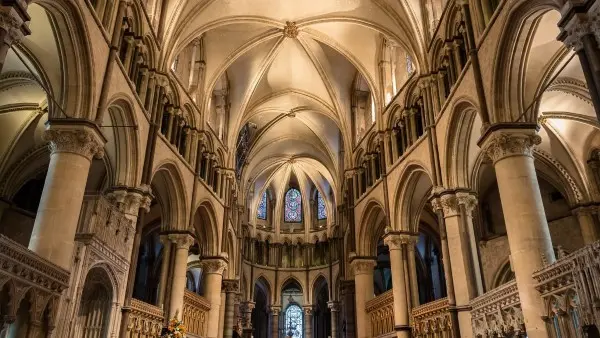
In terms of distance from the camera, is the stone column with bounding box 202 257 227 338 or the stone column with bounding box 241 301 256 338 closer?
the stone column with bounding box 202 257 227 338

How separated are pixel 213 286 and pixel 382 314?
7308 millimetres

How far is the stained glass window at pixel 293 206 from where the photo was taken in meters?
36.9

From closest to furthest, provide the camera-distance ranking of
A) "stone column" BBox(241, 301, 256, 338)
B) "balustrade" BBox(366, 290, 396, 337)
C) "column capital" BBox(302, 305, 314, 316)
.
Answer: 1. "balustrade" BBox(366, 290, 396, 337)
2. "stone column" BBox(241, 301, 256, 338)
3. "column capital" BBox(302, 305, 314, 316)

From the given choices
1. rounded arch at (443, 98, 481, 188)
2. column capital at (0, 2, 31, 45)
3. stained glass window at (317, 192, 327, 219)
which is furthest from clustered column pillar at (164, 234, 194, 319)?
stained glass window at (317, 192, 327, 219)

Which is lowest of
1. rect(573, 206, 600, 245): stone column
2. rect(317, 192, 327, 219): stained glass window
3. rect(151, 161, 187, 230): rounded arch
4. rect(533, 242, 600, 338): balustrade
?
rect(533, 242, 600, 338): balustrade

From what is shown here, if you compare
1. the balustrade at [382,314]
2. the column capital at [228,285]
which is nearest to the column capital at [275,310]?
the column capital at [228,285]

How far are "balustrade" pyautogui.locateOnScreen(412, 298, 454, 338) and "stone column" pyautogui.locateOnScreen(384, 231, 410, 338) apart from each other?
397mm

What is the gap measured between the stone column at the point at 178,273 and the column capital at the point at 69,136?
716 centimetres

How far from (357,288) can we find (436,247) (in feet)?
25.5

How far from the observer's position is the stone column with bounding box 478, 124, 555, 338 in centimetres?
935

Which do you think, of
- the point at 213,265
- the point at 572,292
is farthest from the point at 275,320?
the point at 572,292

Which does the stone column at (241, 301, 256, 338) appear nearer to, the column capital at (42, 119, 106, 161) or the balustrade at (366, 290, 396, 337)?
the balustrade at (366, 290, 396, 337)

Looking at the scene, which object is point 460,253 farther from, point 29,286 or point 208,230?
point 208,230

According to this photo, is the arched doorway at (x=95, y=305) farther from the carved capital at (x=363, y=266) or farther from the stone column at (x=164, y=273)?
the carved capital at (x=363, y=266)
